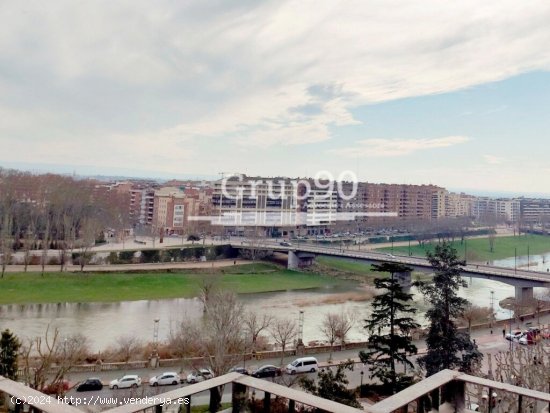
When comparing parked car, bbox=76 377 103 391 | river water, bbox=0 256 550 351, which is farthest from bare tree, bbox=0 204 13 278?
parked car, bbox=76 377 103 391

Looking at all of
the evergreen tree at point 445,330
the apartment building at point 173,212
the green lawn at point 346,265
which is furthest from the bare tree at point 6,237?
the evergreen tree at point 445,330

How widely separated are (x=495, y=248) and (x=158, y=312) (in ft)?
65.3

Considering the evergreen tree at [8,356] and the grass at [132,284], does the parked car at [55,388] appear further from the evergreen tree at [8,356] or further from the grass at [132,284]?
the grass at [132,284]

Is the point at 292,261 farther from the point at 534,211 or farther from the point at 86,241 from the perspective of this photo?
the point at 534,211

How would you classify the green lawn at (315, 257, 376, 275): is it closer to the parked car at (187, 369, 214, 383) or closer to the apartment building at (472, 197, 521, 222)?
the parked car at (187, 369, 214, 383)

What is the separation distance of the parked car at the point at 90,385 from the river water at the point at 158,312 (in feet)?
5.66

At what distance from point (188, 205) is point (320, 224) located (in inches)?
321

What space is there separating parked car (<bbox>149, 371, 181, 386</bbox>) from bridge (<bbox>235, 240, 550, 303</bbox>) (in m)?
3.97

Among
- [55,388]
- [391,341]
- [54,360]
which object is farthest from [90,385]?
[391,341]

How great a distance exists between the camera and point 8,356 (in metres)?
4.08

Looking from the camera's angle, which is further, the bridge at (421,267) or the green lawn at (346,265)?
the green lawn at (346,265)

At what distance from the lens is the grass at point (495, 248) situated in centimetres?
2091

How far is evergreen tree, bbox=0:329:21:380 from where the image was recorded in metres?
4.03

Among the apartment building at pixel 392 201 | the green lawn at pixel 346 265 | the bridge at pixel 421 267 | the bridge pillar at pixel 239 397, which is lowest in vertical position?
the green lawn at pixel 346 265
